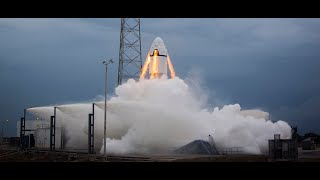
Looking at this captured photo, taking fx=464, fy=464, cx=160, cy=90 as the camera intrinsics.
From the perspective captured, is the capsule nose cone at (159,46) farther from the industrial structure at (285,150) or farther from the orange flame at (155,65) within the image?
the industrial structure at (285,150)

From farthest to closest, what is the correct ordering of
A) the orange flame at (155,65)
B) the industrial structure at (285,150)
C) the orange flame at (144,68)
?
1. the orange flame at (144,68)
2. the orange flame at (155,65)
3. the industrial structure at (285,150)

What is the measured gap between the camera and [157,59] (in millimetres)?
72625

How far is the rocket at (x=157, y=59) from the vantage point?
239 ft

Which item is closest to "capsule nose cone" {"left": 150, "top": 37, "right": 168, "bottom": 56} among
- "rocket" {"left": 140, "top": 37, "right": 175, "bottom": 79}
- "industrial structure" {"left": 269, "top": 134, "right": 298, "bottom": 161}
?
"rocket" {"left": 140, "top": 37, "right": 175, "bottom": 79}

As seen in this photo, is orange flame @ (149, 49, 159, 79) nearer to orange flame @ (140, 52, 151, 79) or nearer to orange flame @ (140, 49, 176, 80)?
orange flame @ (140, 49, 176, 80)

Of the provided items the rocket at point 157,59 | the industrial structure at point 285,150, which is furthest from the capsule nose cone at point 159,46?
the industrial structure at point 285,150

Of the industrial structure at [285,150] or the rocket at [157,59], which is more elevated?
the rocket at [157,59]

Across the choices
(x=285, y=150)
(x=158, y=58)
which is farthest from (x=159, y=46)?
(x=285, y=150)

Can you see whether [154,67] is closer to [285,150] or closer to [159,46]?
[159,46]

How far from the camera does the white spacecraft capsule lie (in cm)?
7288
